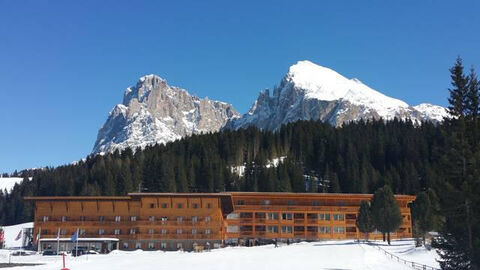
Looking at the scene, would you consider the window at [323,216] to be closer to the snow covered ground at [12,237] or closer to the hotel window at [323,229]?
the hotel window at [323,229]

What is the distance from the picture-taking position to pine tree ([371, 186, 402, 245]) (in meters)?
89.4

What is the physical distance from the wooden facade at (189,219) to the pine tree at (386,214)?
20.2 metres

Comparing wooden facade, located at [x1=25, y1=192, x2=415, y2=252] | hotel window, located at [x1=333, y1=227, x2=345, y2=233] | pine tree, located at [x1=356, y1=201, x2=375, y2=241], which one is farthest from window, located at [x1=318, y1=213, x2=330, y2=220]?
pine tree, located at [x1=356, y1=201, x2=375, y2=241]

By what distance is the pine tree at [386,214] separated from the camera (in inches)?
3519

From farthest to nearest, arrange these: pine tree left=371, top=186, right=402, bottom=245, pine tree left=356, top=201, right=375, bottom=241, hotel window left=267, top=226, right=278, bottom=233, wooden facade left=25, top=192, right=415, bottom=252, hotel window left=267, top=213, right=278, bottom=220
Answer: hotel window left=267, top=213, right=278, bottom=220, hotel window left=267, top=226, right=278, bottom=233, wooden facade left=25, top=192, right=415, bottom=252, pine tree left=356, top=201, right=375, bottom=241, pine tree left=371, top=186, right=402, bottom=245

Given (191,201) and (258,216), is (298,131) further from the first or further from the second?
(191,201)

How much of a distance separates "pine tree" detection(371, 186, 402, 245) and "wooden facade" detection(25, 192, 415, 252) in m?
20.2

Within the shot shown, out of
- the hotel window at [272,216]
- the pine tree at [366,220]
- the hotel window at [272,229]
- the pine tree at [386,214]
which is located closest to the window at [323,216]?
the hotel window at [272,216]

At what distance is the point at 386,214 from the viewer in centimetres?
8969

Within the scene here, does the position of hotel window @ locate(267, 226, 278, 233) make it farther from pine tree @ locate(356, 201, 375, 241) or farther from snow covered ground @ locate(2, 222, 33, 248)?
snow covered ground @ locate(2, 222, 33, 248)

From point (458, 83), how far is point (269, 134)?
14723 centimetres

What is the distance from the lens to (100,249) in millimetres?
97312

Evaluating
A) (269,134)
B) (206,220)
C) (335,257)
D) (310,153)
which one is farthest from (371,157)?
(335,257)

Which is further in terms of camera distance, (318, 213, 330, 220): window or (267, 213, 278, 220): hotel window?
(318, 213, 330, 220): window
